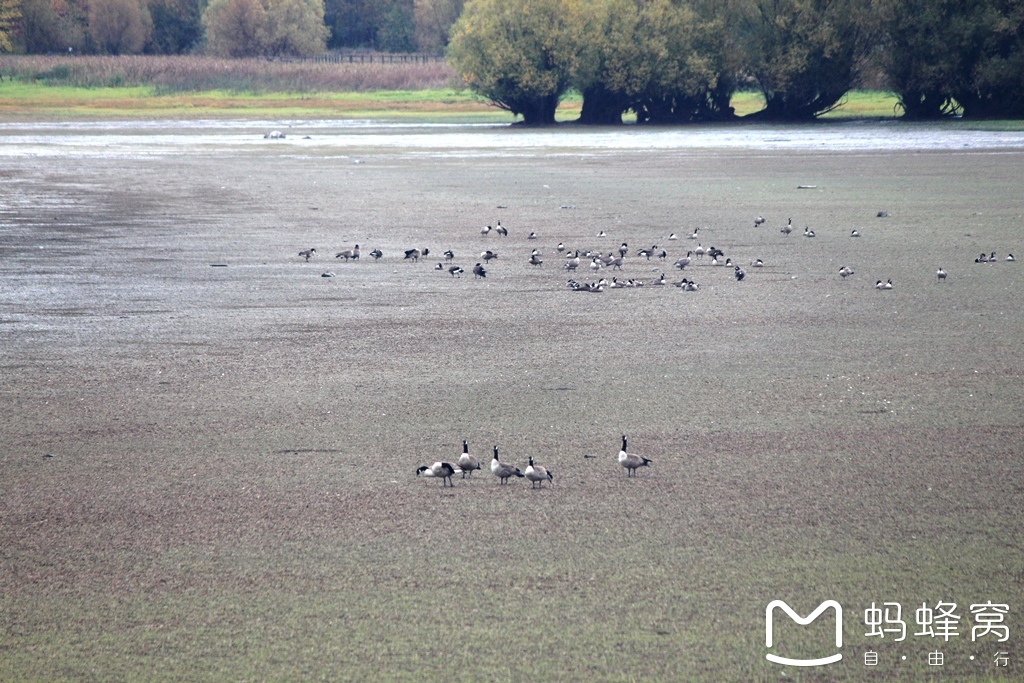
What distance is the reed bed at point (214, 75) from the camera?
8719 cm

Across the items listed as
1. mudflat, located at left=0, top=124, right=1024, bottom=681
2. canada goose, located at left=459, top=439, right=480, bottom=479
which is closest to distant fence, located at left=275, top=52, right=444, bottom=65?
mudflat, located at left=0, top=124, right=1024, bottom=681

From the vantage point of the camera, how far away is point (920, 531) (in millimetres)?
6164

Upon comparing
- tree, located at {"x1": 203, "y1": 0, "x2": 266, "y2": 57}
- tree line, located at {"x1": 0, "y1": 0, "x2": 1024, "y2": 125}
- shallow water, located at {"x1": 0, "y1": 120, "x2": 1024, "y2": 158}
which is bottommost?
shallow water, located at {"x1": 0, "y1": 120, "x2": 1024, "y2": 158}

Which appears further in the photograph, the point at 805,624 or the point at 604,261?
the point at 604,261

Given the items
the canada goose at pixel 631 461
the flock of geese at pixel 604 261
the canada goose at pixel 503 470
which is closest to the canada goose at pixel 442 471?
the canada goose at pixel 503 470

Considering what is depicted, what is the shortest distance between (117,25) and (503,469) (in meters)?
129

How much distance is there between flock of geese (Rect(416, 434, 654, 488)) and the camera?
22.8ft

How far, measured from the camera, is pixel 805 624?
5.11 meters

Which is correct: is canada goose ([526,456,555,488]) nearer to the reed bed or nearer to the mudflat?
the mudflat

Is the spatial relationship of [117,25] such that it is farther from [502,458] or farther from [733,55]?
[502,458]

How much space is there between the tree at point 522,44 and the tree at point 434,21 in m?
72.0

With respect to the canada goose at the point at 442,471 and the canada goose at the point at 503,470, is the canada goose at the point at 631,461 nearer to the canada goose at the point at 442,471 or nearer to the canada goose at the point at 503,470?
the canada goose at the point at 503,470

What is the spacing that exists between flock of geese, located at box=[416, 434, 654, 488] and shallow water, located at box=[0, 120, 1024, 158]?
34.8m

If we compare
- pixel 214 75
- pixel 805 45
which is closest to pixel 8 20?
pixel 214 75
